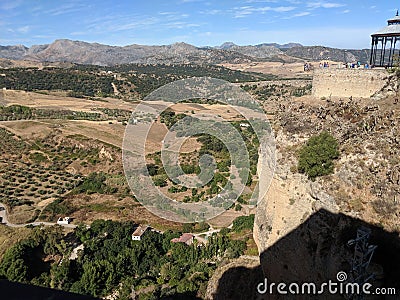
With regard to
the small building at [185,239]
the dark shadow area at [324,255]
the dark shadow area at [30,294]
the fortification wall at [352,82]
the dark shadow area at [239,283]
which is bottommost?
the small building at [185,239]

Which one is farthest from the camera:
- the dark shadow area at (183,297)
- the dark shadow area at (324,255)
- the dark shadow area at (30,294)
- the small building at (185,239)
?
the small building at (185,239)

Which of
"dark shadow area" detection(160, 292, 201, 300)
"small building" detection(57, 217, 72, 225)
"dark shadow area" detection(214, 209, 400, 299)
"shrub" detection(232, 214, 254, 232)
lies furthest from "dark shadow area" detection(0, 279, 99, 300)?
"small building" detection(57, 217, 72, 225)

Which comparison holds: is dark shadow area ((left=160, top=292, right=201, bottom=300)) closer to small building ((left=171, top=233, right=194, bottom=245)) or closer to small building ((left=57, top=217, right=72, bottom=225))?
small building ((left=171, top=233, right=194, bottom=245))

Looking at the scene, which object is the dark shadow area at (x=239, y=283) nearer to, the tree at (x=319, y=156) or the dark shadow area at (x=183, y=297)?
the dark shadow area at (x=183, y=297)

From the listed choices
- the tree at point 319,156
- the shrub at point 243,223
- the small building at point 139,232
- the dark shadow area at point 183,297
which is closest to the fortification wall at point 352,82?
the tree at point 319,156

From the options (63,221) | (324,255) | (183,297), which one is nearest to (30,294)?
(324,255)
